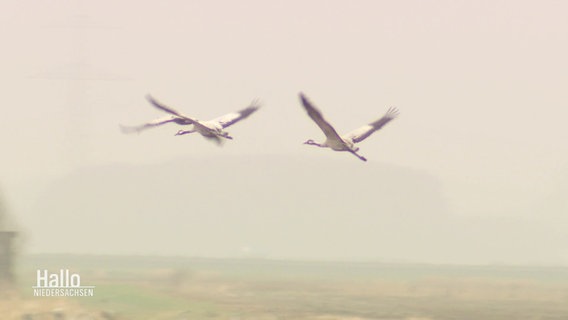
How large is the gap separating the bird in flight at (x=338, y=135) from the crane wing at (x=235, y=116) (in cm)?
339

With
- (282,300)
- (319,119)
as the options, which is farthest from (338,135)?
(282,300)

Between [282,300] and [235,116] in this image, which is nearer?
[235,116]

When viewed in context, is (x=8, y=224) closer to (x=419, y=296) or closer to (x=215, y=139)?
(x=419, y=296)

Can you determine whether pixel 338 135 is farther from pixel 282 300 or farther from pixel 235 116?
pixel 282 300

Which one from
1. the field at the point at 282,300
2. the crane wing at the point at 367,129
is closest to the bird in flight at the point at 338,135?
the crane wing at the point at 367,129

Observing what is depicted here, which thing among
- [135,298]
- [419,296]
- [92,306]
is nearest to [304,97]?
[92,306]

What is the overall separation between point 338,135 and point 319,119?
5.81 feet

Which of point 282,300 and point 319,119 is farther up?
point 319,119

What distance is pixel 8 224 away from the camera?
82188mm

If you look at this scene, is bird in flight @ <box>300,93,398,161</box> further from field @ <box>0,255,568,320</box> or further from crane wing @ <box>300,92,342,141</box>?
field @ <box>0,255,568,320</box>

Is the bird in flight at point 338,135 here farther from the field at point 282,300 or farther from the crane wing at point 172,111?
the field at point 282,300

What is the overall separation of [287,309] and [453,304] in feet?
56.6

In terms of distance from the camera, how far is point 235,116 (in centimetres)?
4059

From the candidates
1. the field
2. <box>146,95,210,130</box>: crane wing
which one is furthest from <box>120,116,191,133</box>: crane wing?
the field
